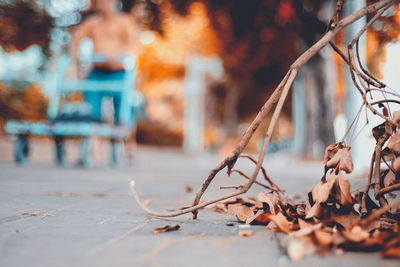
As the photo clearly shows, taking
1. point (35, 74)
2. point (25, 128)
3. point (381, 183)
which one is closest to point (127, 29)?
point (25, 128)

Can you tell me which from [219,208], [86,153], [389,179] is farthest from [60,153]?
[389,179]

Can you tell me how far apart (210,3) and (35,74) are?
5.12 metres

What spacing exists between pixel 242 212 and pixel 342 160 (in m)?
0.47

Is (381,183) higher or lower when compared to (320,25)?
lower

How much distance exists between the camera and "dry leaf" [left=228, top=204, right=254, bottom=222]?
5.08 ft

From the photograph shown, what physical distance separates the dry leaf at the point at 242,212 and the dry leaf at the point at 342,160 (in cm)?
39

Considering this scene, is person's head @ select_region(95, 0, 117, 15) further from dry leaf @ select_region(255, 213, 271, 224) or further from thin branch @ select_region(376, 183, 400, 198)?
thin branch @ select_region(376, 183, 400, 198)

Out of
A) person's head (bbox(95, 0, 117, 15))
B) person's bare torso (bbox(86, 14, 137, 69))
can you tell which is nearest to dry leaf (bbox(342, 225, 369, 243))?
person's bare torso (bbox(86, 14, 137, 69))

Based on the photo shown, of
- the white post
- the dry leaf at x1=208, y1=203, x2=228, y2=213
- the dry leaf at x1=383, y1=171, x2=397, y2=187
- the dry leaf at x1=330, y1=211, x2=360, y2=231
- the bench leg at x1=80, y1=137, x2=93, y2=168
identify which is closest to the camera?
the dry leaf at x1=330, y1=211, x2=360, y2=231

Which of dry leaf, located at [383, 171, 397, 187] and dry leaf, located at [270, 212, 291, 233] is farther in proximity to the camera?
dry leaf, located at [383, 171, 397, 187]

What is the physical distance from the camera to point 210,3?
746 cm

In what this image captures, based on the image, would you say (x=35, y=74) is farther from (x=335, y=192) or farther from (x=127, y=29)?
(x=335, y=192)

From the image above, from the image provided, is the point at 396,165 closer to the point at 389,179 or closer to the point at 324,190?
the point at 389,179

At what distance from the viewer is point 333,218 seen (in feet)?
4.18
